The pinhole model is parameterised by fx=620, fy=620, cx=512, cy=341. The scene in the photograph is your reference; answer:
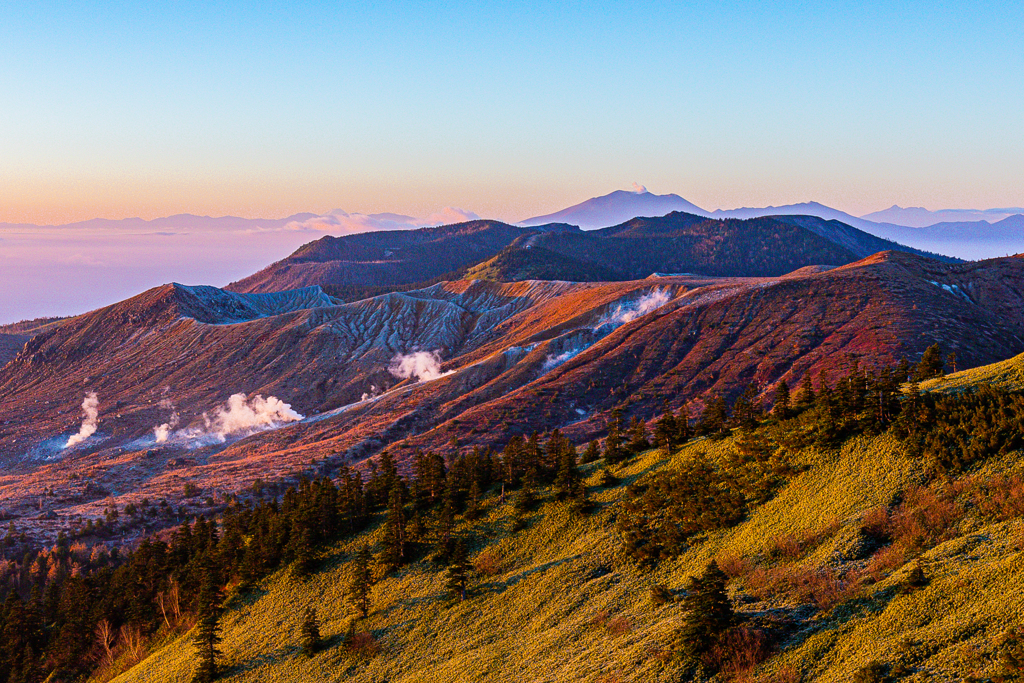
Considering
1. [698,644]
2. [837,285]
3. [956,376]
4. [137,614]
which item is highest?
[837,285]

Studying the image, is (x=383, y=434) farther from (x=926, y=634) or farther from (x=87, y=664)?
(x=926, y=634)

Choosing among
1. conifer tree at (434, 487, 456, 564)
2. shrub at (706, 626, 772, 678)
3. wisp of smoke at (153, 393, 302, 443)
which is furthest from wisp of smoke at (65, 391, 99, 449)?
shrub at (706, 626, 772, 678)

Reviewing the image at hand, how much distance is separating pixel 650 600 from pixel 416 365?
346 feet

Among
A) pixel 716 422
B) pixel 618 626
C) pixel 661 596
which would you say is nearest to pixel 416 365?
pixel 716 422

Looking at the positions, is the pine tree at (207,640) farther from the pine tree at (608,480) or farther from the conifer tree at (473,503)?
the pine tree at (608,480)

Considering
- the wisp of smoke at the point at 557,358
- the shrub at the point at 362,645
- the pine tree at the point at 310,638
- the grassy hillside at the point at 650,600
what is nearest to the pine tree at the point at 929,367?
the grassy hillside at the point at 650,600

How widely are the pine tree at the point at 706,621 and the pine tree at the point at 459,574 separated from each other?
13.8 meters

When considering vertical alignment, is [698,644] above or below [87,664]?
above

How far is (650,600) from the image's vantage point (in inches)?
941

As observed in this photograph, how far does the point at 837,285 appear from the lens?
94.2 meters

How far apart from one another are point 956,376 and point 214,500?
219 ft

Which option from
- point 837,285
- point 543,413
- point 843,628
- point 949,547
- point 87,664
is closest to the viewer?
point 843,628

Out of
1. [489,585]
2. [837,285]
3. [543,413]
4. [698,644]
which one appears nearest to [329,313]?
[543,413]

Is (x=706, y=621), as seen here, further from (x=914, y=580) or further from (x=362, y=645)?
(x=362, y=645)
